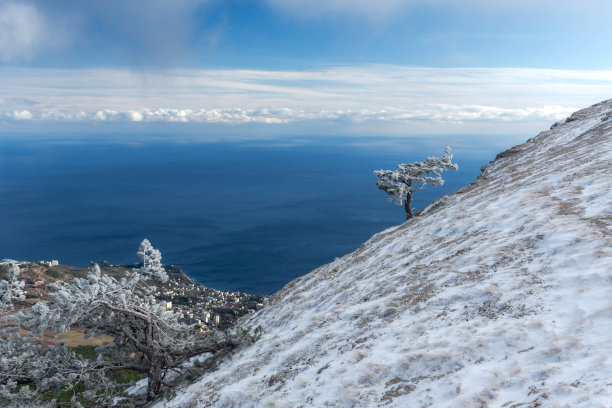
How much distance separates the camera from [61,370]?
12938 millimetres

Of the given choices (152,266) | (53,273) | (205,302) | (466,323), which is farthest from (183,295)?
(466,323)

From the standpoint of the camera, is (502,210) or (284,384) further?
(502,210)

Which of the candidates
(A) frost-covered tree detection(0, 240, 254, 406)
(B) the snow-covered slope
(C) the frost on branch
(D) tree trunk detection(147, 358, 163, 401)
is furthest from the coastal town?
(B) the snow-covered slope

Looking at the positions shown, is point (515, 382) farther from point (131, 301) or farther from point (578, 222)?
point (131, 301)

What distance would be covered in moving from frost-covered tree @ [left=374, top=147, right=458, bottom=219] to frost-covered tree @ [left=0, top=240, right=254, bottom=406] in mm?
19405

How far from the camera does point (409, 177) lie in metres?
31.0

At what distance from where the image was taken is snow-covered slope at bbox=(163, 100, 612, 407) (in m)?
6.54

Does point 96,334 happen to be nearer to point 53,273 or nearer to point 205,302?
point 205,302

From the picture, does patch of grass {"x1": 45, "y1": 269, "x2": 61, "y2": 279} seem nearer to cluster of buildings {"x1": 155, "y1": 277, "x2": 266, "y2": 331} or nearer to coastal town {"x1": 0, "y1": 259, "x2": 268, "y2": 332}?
coastal town {"x1": 0, "y1": 259, "x2": 268, "y2": 332}

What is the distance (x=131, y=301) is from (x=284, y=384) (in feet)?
25.2

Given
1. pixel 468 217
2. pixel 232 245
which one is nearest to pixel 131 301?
pixel 468 217

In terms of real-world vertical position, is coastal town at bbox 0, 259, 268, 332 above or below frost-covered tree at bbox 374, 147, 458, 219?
below

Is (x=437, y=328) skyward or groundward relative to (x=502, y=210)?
groundward

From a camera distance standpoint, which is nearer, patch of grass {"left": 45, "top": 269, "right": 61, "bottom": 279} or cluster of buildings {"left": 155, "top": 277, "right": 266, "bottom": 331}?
cluster of buildings {"left": 155, "top": 277, "right": 266, "bottom": 331}
